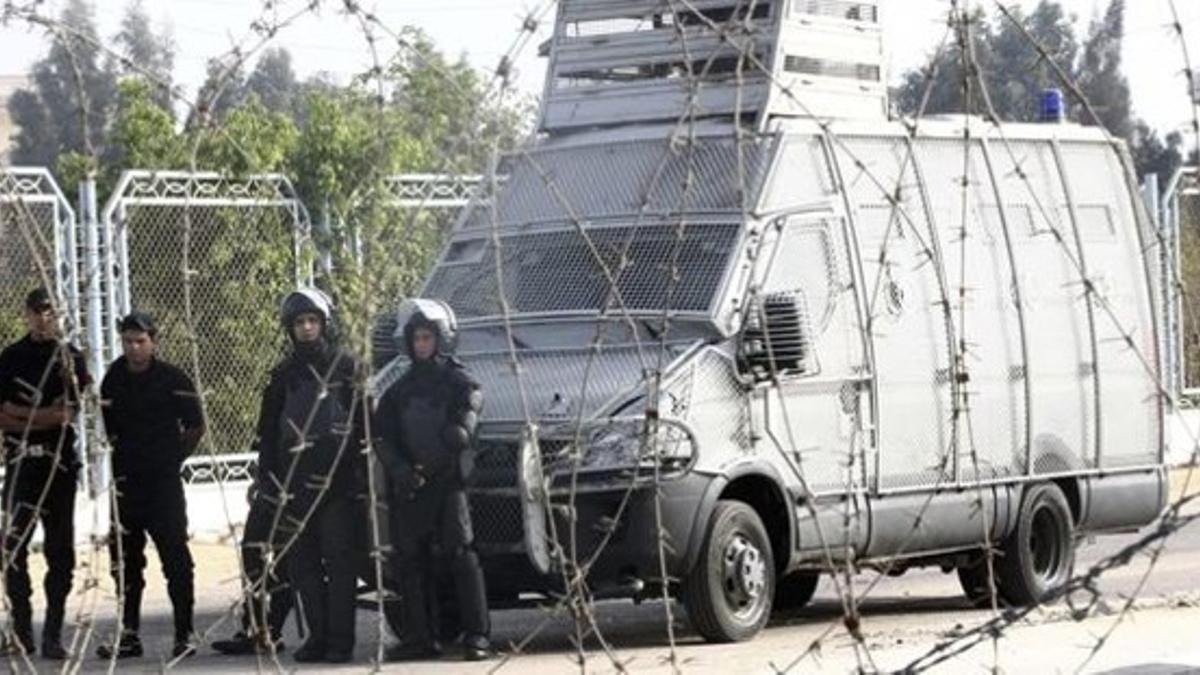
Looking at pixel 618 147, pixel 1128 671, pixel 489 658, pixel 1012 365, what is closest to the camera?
pixel 1128 671

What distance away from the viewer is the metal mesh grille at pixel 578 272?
14672mm

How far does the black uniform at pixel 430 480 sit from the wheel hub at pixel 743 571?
1196mm

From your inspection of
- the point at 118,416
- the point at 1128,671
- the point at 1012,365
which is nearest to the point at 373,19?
the point at 1128,671

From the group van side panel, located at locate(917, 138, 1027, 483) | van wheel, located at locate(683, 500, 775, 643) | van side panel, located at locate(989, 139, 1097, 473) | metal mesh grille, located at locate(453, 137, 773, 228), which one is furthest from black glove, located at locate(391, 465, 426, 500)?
van side panel, located at locate(989, 139, 1097, 473)

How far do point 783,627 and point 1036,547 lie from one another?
5.80 feet

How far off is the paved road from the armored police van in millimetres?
306

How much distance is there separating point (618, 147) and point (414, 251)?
137 inches

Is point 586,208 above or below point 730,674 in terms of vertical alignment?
above

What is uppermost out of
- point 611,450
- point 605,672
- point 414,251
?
point 414,251

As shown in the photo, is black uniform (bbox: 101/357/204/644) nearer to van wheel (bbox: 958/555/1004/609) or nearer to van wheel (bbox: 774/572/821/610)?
van wheel (bbox: 774/572/821/610)

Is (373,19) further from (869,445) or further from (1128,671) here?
(869,445)

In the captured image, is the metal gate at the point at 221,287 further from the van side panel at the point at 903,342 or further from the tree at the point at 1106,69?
the tree at the point at 1106,69

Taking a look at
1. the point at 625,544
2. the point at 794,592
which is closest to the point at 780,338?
the point at 625,544

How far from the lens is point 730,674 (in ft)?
44.0
